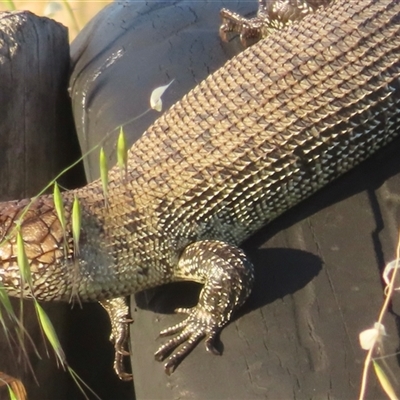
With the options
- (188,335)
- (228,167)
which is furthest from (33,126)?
(188,335)

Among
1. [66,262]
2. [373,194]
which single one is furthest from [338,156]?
[66,262]

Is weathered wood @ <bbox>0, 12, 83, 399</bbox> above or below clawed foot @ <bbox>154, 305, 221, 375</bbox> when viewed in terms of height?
above

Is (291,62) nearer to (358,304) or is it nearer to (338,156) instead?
(338,156)

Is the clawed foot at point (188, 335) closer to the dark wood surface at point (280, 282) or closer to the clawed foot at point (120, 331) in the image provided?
the dark wood surface at point (280, 282)

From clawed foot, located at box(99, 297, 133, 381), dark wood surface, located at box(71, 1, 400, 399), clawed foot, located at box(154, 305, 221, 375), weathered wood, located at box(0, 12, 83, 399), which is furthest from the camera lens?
weathered wood, located at box(0, 12, 83, 399)

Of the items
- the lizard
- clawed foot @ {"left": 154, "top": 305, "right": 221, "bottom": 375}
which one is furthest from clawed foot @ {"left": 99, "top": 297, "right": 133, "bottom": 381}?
clawed foot @ {"left": 154, "top": 305, "right": 221, "bottom": 375}

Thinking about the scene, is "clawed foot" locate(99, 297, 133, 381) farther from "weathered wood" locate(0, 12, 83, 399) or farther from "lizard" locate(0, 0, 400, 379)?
"weathered wood" locate(0, 12, 83, 399)

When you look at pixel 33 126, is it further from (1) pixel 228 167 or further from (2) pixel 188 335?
(2) pixel 188 335
